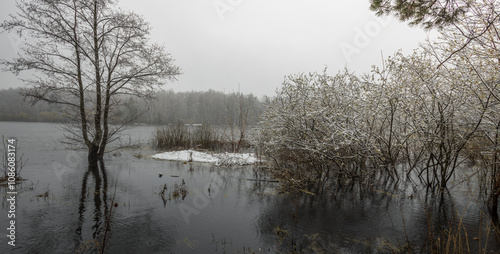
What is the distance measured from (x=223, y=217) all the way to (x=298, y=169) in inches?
185

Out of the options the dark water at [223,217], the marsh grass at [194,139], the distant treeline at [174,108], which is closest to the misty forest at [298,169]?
the dark water at [223,217]

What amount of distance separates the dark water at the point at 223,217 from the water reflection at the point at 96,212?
0.02 m

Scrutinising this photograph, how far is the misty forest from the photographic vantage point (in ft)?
15.4

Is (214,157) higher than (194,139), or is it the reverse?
(194,139)

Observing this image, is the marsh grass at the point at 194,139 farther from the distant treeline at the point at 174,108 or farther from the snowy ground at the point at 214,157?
the distant treeline at the point at 174,108

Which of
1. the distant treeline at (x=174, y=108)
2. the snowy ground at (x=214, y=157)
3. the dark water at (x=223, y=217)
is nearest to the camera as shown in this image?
the dark water at (x=223, y=217)

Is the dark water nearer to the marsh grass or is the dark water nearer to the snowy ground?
the snowy ground

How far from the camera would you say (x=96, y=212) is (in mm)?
5879

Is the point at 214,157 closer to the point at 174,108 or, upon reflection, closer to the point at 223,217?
the point at 223,217

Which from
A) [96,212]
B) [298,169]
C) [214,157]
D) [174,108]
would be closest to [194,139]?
[214,157]

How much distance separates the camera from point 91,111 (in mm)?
11039

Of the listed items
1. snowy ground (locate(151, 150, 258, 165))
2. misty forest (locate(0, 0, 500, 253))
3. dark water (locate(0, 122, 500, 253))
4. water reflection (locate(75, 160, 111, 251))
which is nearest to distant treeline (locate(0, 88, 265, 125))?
snowy ground (locate(151, 150, 258, 165))

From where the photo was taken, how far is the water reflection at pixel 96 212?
14.4 ft

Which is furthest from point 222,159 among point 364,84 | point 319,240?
point 319,240
